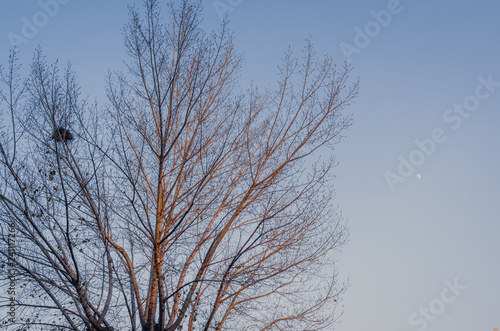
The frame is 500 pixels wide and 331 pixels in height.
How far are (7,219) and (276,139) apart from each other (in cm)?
427

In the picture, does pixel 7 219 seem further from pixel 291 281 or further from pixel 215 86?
pixel 291 281

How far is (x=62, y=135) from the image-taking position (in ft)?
20.9

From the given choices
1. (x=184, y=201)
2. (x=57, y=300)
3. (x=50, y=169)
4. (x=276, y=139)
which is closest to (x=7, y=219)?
(x=50, y=169)

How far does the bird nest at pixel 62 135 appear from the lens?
6234 mm

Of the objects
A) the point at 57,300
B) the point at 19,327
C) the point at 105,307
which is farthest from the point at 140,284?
the point at 19,327

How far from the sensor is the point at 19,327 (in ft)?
21.9

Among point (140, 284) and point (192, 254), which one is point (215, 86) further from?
point (140, 284)

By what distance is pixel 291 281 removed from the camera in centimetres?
754

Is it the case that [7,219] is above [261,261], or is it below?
above

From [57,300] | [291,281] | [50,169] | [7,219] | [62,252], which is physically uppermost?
[50,169]

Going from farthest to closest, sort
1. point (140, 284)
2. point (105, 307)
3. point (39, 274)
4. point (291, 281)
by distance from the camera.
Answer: point (291, 281), point (140, 284), point (105, 307), point (39, 274)

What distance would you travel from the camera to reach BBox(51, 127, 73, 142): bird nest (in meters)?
6.23

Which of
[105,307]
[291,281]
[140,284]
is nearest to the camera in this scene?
[105,307]

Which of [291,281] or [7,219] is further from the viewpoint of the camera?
[291,281]
